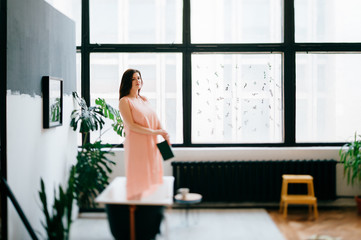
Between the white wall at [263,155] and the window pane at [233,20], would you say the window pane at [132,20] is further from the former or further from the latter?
the white wall at [263,155]

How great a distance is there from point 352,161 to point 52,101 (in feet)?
12.0

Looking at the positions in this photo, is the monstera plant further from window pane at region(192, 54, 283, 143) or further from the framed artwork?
window pane at region(192, 54, 283, 143)

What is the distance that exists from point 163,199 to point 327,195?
9.08 ft

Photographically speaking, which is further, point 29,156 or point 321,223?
point 321,223

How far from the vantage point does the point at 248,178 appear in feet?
16.9

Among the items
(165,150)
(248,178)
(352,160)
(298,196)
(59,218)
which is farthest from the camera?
(248,178)

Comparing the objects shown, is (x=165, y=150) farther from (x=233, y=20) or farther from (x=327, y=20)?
(x=327, y=20)

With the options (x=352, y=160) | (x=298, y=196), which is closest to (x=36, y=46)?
(x=298, y=196)

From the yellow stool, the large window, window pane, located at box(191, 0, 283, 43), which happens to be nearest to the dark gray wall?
the large window

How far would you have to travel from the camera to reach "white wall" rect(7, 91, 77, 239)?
118 inches

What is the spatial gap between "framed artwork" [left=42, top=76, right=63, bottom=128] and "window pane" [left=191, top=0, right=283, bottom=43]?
7.04 ft

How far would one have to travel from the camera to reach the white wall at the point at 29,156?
3000 mm

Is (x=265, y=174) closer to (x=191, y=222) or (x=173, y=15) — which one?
(x=191, y=222)

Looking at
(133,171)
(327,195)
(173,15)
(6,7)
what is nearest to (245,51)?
(173,15)
